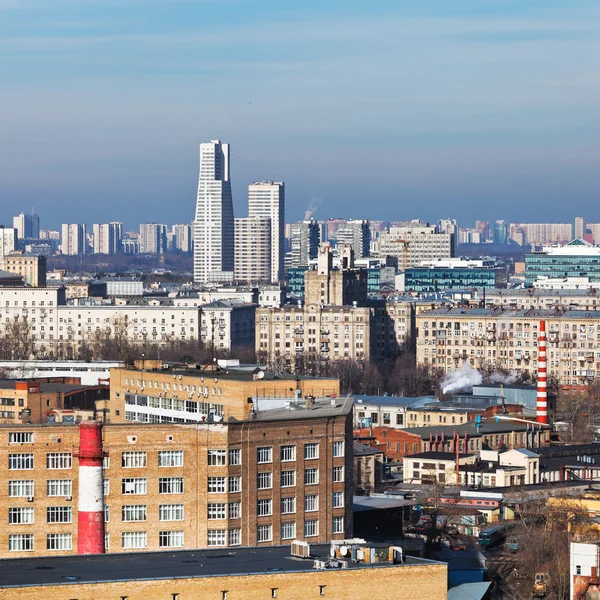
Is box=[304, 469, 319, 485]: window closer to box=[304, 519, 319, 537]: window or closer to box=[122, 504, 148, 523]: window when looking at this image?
box=[304, 519, 319, 537]: window

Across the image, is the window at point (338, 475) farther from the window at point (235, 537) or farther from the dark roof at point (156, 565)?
the dark roof at point (156, 565)

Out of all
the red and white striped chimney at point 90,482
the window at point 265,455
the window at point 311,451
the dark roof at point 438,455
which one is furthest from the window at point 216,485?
the dark roof at point 438,455

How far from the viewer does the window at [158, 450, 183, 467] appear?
35.9 m

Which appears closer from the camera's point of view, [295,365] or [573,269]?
[295,365]

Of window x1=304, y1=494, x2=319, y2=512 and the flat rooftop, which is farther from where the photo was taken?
window x1=304, y1=494, x2=319, y2=512

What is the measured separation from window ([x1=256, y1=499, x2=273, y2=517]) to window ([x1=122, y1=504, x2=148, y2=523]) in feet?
7.15

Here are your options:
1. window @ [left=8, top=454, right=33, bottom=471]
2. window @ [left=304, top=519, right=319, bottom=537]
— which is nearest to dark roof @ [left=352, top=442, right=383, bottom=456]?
window @ [left=304, top=519, right=319, bottom=537]

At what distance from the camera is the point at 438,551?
1550 inches

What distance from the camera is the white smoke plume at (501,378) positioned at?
87.7 m

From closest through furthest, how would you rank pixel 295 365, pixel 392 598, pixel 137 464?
pixel 392 598 → pixel 137 464 → pixel 295 365

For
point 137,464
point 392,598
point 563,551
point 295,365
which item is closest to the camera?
point 392,598

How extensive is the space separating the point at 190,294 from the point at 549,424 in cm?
7451

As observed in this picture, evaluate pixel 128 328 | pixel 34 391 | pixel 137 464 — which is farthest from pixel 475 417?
pixel 128 328

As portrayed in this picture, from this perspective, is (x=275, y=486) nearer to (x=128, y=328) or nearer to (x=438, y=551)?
(x=438, y=551)
